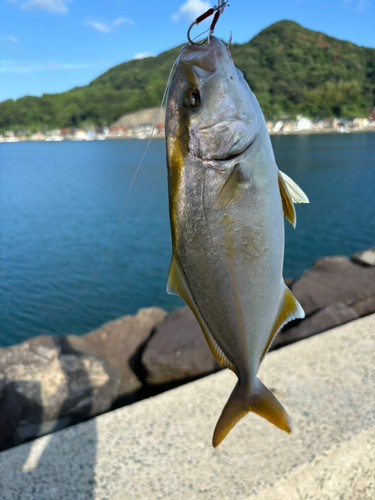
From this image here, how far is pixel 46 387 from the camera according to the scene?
4605mm

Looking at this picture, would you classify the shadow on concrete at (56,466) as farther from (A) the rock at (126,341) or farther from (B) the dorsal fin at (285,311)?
(A) the rock at (126,341)

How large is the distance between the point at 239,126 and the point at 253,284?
0.55 meters

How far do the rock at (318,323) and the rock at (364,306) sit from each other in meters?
1.07

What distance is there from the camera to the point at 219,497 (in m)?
2.66

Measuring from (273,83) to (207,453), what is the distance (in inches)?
691

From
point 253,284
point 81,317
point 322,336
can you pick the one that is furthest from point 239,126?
point 81,317

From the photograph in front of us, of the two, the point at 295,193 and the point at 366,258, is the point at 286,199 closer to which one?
the point at 295,193

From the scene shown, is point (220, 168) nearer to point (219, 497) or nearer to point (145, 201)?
point (219, 497)

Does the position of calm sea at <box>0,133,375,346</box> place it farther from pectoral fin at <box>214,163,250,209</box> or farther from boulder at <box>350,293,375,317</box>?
boulder at <box>350,293,375,317</box>

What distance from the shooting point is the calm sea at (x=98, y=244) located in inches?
411

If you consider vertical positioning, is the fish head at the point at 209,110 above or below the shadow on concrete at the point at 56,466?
above

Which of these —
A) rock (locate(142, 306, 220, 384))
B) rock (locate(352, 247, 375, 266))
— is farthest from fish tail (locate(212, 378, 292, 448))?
rock (locate(352, 247, 375, 266))

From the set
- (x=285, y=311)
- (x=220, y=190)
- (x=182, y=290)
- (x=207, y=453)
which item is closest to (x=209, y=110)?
(x=220, y=190)

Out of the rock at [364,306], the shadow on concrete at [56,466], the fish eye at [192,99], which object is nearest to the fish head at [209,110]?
the fish eye at [192,99]
